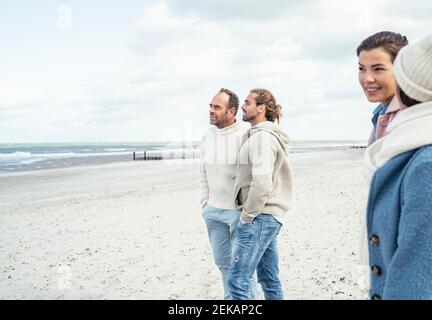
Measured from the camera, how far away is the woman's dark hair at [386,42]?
2291 mm

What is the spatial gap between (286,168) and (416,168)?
93.2 inches

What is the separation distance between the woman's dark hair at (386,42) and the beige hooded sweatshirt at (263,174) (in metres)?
1.35

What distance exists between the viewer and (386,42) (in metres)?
2.29

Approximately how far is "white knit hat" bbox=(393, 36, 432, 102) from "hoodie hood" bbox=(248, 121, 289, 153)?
79.8 inches

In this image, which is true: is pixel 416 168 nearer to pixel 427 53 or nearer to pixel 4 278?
pixel 427 53

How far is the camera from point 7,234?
945cm

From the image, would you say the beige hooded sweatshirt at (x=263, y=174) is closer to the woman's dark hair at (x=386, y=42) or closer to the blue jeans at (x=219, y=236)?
the blue jeans at (x=219, y=236)

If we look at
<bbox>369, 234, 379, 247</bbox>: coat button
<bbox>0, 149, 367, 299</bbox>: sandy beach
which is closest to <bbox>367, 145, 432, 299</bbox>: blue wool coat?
<bbox>369, 234, 379, 247</bbox>: coat button

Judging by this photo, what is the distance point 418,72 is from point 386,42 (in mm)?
898

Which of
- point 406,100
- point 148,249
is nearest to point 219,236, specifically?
point 406,100

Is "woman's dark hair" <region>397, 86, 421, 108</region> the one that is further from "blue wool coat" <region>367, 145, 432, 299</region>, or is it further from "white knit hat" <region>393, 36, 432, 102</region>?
"blue wool coat" <region>367, 145, 432, 299</region>

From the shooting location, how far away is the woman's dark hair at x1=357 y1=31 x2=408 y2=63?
90.2 inches
